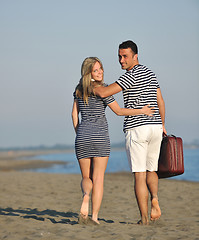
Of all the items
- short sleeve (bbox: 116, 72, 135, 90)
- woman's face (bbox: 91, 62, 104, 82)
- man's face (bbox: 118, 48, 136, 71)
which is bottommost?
short sleeve (bbox: 116, 72, 135, 90)

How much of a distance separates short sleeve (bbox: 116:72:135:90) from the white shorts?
502mm

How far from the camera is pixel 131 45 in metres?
4.78

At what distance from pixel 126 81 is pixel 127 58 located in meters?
0.32

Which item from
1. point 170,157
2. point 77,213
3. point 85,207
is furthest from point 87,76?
point 77,213

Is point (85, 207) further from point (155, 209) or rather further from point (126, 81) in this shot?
point (126, 81)

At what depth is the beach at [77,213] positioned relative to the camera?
169 inches

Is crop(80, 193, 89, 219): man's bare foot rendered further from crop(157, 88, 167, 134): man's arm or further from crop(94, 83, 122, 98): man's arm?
crop(157, 88, 167, 134): man's arm

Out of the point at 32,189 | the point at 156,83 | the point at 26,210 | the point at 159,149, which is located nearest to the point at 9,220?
the point at 26,210

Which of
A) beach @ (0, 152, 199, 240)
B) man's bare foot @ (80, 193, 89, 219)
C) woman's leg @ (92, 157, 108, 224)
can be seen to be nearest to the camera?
beach @ (0, 152, 199, 240)

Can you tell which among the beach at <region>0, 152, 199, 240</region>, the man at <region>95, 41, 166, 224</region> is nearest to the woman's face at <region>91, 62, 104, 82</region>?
the man at <region>95, 41, 166, 224</region>

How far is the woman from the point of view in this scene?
4.69m

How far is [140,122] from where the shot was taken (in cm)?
467

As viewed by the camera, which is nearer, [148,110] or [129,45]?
[148,110]

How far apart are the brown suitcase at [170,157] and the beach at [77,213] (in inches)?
25.4
